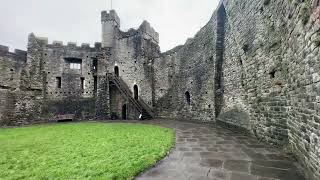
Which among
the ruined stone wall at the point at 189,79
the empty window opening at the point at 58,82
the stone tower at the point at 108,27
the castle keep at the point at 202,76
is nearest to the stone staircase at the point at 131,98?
the castle keep at the point at 202,76

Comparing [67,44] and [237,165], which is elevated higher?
[67,44]

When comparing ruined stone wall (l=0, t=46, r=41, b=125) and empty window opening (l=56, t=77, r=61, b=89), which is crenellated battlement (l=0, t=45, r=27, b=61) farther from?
empty window opening (l=56, t=77, r=61, b=89)

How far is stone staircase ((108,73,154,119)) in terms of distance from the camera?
18.8 m

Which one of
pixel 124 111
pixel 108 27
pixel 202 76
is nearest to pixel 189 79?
pixel 202 76

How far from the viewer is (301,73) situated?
4.21 meters

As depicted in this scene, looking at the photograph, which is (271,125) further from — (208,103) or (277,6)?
(208,103)

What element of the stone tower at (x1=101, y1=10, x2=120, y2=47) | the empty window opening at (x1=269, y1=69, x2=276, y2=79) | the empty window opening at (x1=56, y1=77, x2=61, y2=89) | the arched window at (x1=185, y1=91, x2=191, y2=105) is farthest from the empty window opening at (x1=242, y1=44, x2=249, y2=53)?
the empty window opening at (x1=56, y1=77, x2=61, y2=89)

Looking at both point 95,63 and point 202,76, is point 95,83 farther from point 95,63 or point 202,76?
point 202,76

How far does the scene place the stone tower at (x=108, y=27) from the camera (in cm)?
2298

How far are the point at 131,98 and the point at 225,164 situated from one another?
50.0 feet

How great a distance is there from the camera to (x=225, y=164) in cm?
461

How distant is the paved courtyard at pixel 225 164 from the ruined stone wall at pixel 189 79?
780 centimetres

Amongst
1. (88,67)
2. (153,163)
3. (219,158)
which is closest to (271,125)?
(219,158)

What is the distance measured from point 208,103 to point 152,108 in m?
7.11
